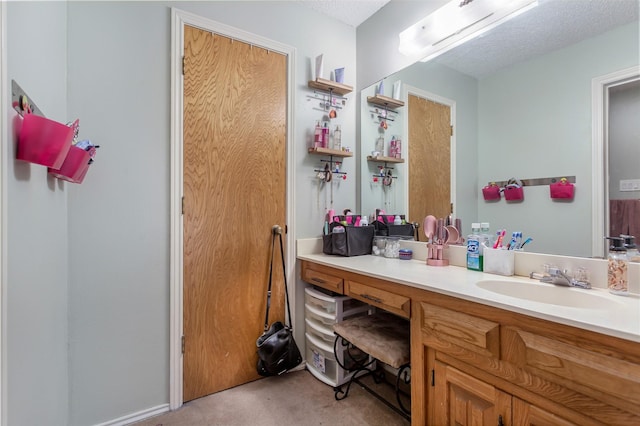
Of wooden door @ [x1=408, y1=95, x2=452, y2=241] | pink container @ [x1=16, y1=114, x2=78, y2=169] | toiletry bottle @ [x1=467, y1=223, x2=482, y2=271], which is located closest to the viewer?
pink container @ [x1=16, y1=114, x2=78, y2=169]

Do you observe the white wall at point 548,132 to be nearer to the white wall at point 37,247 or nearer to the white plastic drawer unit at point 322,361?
the white plastic drawer unit at point 322,361

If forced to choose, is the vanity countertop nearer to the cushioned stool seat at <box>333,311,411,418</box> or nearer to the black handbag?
the cushioned stool seat at <box>333,311,411,418</box>

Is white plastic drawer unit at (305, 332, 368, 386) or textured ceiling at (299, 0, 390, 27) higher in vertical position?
textured ceiling at (299, 0, 390, 27)

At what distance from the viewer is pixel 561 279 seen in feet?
3.98

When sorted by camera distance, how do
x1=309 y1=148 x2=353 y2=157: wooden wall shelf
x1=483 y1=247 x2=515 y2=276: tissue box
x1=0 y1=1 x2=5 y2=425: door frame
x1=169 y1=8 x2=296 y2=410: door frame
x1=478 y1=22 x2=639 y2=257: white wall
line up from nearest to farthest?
x1=0 y1=1 x2=5 y2=425: door frame < x1=478 y1=22 x2=639 y2=257: white wall < x1=483 y1=247 x2=515 y2=276: tissue box < x1=169 y1=8 x2=296 y2=410: door frame < x1=309 y1=148 x2=353 y2=157: wooden wall shelf

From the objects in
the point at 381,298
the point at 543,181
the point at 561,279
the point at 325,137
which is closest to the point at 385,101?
the point at 325,137

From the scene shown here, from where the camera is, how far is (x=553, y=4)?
1367 millimetres

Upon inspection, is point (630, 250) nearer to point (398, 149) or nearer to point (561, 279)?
point (561, 279)

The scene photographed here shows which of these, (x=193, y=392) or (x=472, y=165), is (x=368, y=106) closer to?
(x=472, y=165)

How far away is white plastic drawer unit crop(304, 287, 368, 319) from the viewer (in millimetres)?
1882

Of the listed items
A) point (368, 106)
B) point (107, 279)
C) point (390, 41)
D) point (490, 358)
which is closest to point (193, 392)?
point (107, 279)

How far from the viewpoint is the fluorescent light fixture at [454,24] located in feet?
5.05

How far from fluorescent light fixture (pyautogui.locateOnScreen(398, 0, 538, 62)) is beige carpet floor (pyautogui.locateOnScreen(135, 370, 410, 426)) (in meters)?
2.19

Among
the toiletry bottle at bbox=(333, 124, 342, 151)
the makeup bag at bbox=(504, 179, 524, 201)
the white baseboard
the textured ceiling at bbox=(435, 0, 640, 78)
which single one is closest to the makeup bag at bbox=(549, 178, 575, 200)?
the makeup bag at bbox=(504, 179, 524, 201)
